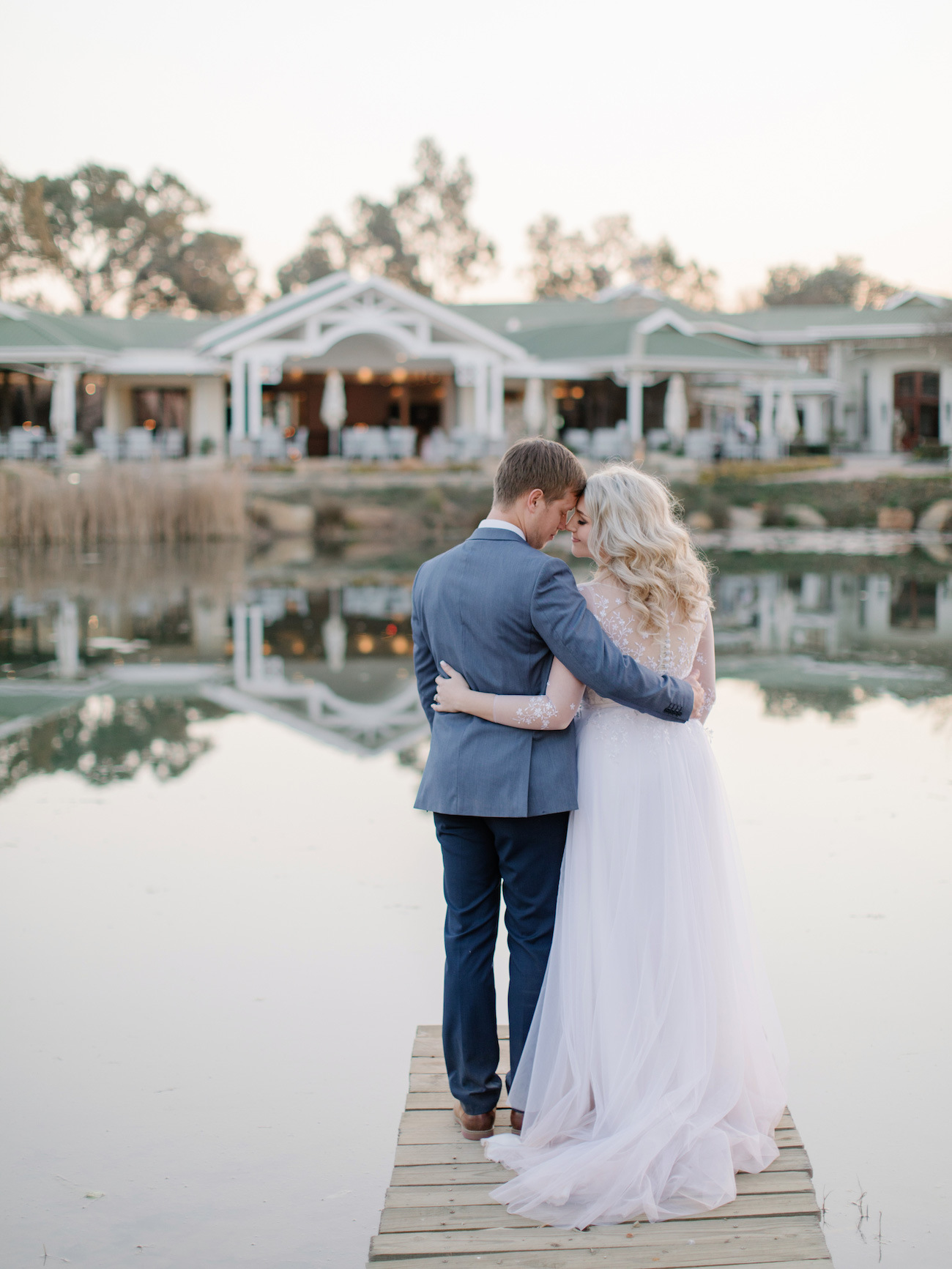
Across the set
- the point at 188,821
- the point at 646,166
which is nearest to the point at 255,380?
the point at 188,821

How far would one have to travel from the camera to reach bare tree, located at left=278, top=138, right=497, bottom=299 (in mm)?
59938

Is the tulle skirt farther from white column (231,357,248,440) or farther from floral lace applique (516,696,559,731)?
white column (231,357,248,440)

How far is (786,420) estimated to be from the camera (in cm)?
3438

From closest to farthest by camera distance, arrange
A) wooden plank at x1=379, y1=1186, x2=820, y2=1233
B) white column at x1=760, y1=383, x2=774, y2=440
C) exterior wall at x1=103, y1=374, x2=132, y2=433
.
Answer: wooden plank at x1=379, y1=1186, x2=820, y2=1233 → white column at x1=760, y1=383, x2=774, y2=440 → exterior wall at x1=103, y1=374, x2=132, y2=433

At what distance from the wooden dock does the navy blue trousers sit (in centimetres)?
22

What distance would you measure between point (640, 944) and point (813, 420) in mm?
37326

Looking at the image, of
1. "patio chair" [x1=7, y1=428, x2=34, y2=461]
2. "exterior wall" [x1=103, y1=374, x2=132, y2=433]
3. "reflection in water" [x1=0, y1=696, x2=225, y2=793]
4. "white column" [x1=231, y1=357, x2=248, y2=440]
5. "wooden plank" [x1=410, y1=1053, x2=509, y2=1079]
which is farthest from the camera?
"exterior wall" [x1=103, y1=374, x2=132, y2=433]

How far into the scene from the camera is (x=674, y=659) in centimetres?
303

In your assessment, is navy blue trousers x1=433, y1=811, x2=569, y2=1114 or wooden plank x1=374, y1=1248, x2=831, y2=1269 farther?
navy blue trousers x1=433, y1=811, x2=569, y2=1114

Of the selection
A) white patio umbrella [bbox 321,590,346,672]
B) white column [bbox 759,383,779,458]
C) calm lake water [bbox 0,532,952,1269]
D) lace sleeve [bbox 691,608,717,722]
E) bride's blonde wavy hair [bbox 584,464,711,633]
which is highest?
white column [bbox 759,383,779,458]

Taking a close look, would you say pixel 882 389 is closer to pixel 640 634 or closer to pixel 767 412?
pixel 767 412

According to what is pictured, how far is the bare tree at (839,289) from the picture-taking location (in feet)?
207

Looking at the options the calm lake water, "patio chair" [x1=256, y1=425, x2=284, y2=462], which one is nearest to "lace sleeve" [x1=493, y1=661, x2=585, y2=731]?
the calm lake water

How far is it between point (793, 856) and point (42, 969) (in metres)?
3.42
